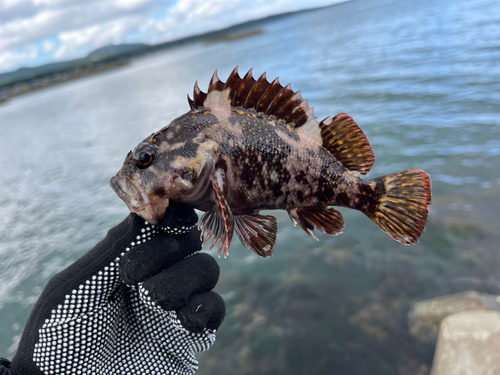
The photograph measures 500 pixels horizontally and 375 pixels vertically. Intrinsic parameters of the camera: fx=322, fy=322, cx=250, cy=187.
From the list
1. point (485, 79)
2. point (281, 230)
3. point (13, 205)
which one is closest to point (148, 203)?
point (281, 230)

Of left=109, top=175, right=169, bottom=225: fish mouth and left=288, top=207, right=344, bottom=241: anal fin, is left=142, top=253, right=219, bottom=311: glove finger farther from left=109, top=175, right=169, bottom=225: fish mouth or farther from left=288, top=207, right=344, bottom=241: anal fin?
left=288, top=207, right=344, bottom=241: anal fin

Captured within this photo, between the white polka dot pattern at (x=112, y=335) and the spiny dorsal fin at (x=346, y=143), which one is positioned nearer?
the spiny dorsal fin at (x=346, y=143)

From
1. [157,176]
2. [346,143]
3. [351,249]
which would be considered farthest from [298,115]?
[351,249]

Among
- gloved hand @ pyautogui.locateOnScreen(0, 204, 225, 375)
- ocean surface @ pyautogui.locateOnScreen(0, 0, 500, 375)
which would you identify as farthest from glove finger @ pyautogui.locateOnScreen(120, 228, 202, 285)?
ocean surface @ pyautogui.locateOnScreen(0, 0, 500, 375)

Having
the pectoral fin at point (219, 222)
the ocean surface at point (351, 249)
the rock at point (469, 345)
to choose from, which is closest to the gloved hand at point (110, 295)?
the pectoral fin at point (219, 222)

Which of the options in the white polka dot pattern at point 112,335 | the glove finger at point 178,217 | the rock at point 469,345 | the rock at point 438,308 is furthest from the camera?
the rock at point 438,308

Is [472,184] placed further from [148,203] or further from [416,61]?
[416,61]

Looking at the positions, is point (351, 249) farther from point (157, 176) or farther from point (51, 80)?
point (51, 80)

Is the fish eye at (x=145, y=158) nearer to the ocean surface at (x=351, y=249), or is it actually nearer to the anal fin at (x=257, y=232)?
the anal fin at (x=257, y=232)
